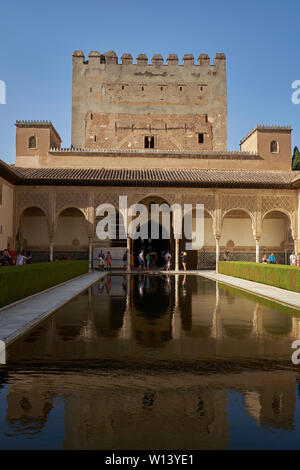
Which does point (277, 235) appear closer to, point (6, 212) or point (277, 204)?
point (277, 204)

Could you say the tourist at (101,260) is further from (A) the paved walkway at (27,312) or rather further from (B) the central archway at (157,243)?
(A) the paved walkway at (27,312)

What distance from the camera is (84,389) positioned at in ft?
11.1

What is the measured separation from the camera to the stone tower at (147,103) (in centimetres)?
3112

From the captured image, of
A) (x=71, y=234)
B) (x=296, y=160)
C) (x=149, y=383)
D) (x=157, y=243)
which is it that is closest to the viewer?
(x=149, y=383)

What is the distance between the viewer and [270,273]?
513 inches

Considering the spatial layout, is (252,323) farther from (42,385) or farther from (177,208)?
(177,208)

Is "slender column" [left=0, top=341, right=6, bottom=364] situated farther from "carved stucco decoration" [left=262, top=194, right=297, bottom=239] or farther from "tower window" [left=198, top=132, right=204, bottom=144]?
"tower window" [left=198, top=132, right=204, bottom=144]

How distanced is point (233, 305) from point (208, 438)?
21.2ft

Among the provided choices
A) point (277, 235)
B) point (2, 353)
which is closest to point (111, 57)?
point (277, 235)

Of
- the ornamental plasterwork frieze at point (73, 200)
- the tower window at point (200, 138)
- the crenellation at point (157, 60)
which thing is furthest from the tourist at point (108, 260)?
the crenellation at point (157, 60)

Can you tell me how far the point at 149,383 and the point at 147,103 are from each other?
30.0 metres

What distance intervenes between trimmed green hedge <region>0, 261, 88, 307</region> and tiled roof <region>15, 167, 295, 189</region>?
802cm

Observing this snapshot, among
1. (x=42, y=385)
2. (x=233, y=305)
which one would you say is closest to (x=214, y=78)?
(x=233, y=305)

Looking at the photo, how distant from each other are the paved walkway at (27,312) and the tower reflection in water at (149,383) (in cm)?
21
